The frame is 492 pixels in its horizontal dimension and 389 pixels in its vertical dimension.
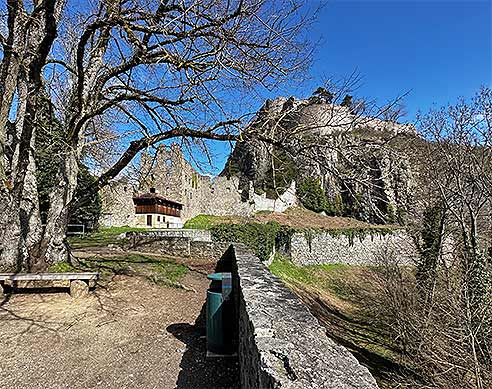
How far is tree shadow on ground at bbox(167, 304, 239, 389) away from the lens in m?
3.61

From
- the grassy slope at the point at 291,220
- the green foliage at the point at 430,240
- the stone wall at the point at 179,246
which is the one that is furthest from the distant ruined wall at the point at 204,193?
the green foliage at the point at 430,240

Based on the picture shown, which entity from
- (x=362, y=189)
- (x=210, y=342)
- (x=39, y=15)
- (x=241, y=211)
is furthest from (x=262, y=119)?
(x=241, y=211)

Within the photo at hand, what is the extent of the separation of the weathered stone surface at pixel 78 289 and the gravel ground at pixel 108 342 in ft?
0.41

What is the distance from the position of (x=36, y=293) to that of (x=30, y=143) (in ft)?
10.3

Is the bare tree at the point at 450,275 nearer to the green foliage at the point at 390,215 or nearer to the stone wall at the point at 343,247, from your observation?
the green foliage at the point at 390,215

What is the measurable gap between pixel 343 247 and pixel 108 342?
819 inches

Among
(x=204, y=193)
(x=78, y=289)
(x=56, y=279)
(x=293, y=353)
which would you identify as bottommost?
(x=78, y=289)

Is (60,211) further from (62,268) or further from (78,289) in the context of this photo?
(78,289)

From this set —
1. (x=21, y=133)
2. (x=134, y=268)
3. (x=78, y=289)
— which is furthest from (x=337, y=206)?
(x=78, y=289)

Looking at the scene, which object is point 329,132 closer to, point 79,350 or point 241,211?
Answer: point 79,350

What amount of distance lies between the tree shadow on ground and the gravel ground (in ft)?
0.03

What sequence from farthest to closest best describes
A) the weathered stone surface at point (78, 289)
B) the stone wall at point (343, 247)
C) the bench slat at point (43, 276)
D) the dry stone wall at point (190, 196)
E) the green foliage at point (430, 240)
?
the dry stone wall at point (190, 196) → the stone wall at point (343, 247) → the green foliage at point (430, 240) → the weathered stone surface at point (78, 289) → the bench slat at point (43, 276)

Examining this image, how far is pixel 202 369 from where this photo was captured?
393 cm

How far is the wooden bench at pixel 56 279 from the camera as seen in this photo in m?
6.23
